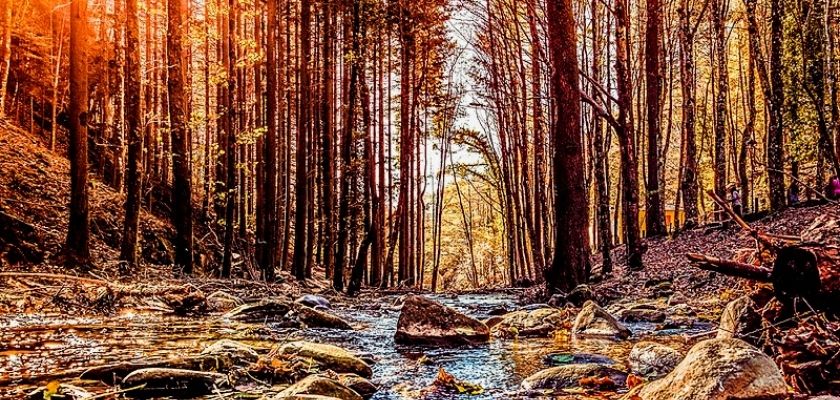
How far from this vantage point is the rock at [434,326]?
20.8 ft

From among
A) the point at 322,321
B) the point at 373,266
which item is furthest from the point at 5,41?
the point at 322,321

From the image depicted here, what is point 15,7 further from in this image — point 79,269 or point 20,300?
point 20,300

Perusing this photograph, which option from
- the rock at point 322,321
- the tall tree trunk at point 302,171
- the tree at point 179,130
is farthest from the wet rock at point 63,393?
the tall tree trunk at point 302,171

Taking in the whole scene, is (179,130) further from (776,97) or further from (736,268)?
(776,97)

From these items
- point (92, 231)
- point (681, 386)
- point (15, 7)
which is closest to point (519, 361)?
point (681, 386)

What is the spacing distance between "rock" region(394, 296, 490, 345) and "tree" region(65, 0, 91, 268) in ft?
18.4

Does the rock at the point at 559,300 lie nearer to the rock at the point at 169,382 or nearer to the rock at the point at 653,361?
the rock at the point at 653,361

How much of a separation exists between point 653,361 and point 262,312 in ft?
16.5

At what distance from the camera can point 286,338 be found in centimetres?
607

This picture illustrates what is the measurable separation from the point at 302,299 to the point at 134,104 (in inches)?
196

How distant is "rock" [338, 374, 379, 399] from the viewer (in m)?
3.89

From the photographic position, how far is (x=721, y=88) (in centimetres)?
1670

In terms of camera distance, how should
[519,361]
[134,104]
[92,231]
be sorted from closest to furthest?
1. [519,361]
2. [134,104]
3. [92,231]

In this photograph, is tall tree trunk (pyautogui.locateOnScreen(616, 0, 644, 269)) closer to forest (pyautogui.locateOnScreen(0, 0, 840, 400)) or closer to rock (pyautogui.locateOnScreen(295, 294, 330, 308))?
forest (pyautogui.locateOnScreen(0, 0, 840, 400))
